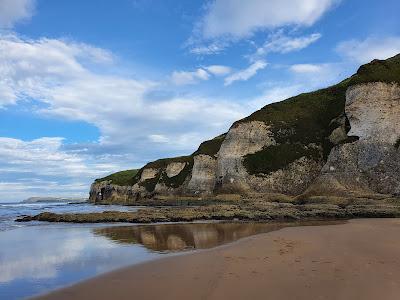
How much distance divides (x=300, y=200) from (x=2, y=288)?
44782 millimetres

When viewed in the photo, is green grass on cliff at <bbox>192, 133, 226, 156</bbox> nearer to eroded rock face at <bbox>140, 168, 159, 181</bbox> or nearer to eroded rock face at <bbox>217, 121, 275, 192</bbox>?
eroded rock face at <bbox>217, 121, 275, 192</bbox>

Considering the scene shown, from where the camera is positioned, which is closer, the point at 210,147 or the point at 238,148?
the point at 238,148

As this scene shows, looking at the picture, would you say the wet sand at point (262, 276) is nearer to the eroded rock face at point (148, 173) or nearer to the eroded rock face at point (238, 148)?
the eroded rock face at point (238, 148)

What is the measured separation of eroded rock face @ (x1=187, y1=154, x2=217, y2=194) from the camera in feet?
283

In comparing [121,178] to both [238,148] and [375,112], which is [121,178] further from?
[375,112]

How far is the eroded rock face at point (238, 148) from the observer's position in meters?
72.5

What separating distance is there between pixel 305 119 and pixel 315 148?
9.23 m

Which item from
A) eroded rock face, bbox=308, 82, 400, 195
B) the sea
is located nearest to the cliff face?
eroded rock face, bbox=308, 82, 400, 195

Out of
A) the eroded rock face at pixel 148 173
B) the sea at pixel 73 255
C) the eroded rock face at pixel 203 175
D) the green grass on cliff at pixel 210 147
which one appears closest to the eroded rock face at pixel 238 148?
the eroded rock face at pixel 203 175

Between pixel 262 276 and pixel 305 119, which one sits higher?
pixel 305 119

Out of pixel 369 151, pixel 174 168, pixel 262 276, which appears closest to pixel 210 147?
pixel 174 168

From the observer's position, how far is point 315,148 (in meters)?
68.9

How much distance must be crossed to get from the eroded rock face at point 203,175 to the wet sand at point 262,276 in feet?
234

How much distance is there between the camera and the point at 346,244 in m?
15.4
